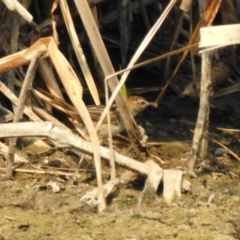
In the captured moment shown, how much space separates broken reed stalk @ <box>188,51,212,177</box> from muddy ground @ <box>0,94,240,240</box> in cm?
9

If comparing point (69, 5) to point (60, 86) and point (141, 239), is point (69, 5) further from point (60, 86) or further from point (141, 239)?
point (141, 239)

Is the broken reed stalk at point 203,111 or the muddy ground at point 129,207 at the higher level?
the broken reed stalk at point 203,111

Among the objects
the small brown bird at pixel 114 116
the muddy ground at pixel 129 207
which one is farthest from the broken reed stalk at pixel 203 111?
the small brown bird at pixel 114 116

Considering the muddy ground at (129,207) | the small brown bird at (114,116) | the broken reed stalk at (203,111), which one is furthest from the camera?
the small brown bird at (114,116)

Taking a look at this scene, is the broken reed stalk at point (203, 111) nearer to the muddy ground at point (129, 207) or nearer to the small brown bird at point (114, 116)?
the muddy ground at point (129, 207)

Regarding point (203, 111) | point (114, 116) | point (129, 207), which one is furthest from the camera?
point (114, 116)

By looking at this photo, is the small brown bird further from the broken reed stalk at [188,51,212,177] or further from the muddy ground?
the broken reed stalk at [188,51,212,177]

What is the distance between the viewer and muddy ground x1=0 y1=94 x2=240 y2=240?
3119 millimetres

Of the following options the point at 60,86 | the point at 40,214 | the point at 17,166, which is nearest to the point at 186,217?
the point at 40,214

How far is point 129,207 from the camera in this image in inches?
133

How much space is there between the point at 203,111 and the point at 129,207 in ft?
1.66

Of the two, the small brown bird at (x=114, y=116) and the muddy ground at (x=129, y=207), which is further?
the small brown bird at (x=114, y=116)

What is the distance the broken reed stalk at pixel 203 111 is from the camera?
343cm

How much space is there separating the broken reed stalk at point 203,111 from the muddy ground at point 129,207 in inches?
3.6
